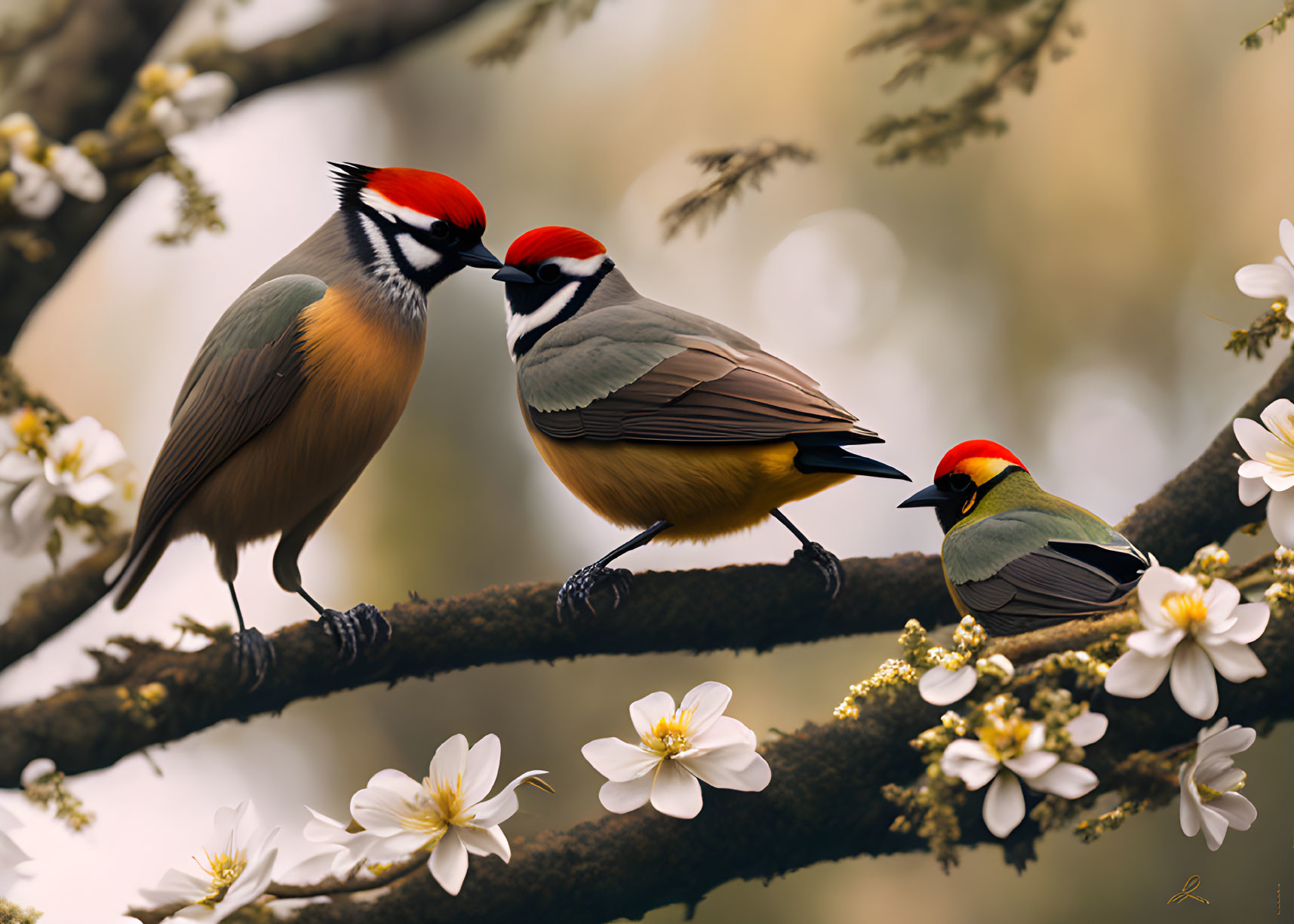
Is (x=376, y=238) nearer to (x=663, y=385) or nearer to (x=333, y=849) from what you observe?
(x=663, y=385)

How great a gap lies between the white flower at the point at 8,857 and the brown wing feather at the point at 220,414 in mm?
399

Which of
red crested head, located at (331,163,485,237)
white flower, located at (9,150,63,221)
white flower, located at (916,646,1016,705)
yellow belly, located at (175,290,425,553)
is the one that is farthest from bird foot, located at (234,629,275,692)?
white flower, located at (916,646,1016,705)

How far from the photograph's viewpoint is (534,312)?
3.90 feet

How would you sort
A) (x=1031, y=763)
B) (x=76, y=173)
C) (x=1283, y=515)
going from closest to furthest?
(x=1031, y=763) → (x=1283, y=515) → (x=76, y=173)

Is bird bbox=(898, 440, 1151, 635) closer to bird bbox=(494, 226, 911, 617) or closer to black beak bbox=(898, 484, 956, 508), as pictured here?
black beak bbox=(898, 484, 956, 508)

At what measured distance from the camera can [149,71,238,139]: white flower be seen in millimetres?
1236

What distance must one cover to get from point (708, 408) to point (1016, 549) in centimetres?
44

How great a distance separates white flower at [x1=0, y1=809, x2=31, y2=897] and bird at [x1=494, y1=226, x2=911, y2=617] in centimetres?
77

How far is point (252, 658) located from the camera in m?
1.13

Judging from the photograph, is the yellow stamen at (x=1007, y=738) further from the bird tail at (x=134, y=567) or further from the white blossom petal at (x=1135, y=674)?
the bird tail at (x=134, y=567)

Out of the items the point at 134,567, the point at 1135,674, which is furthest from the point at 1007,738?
the point at 134,567

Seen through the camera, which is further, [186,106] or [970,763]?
[186,106]

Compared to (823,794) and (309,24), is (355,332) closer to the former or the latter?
(309,24)

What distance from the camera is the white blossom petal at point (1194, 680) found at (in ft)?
3.38
